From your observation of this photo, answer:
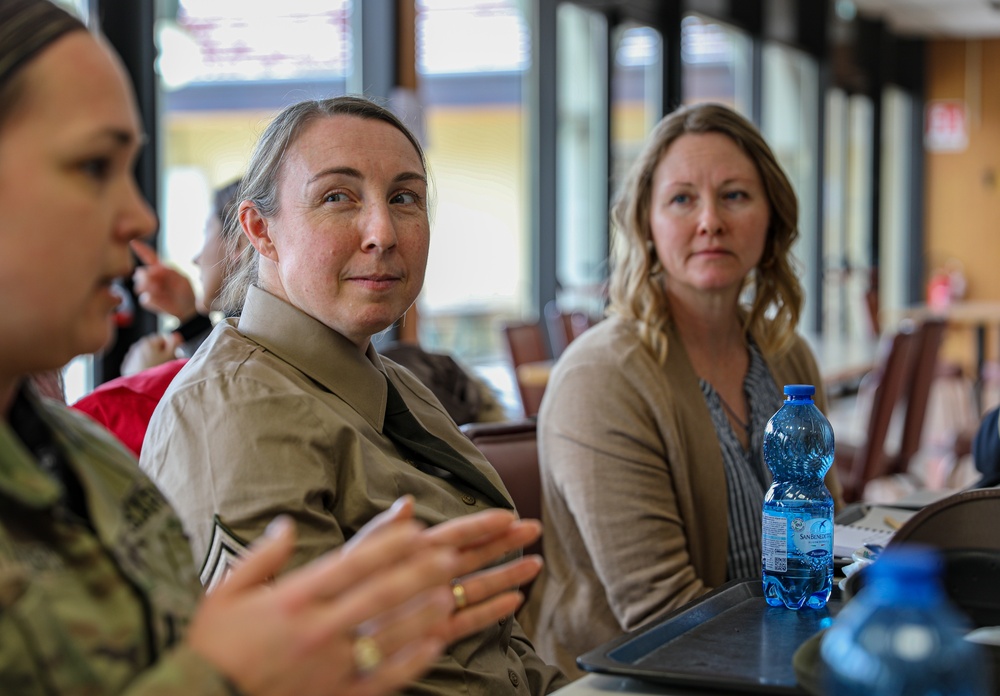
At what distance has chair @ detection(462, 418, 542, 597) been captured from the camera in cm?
206

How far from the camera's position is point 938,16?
36.5 ft

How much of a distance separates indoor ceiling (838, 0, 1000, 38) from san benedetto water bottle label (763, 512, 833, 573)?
9516mm

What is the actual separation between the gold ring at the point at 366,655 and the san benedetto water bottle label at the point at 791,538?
0.74m

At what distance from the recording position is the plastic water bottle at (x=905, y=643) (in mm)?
679

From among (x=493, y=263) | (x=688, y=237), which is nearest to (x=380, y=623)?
(x=688, y=237)

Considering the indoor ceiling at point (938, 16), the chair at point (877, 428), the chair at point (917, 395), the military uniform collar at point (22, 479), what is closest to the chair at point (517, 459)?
the military uniform collar at point (22, 479)

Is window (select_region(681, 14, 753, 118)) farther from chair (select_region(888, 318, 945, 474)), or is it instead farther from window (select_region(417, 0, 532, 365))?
chair (select_region(888, 318, 945, 474))

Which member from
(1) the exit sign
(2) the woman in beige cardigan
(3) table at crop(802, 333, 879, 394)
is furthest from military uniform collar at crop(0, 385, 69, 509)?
(1) the exit sign

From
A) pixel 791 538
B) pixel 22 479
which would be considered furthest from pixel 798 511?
pixel 22 479

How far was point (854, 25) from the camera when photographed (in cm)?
1073

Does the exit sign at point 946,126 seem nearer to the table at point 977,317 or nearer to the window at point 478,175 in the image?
the table at point 977,317

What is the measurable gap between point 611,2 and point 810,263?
4.36 metres

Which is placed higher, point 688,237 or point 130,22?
point 130,22

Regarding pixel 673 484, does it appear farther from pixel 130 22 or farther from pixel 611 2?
pixel 611 2
